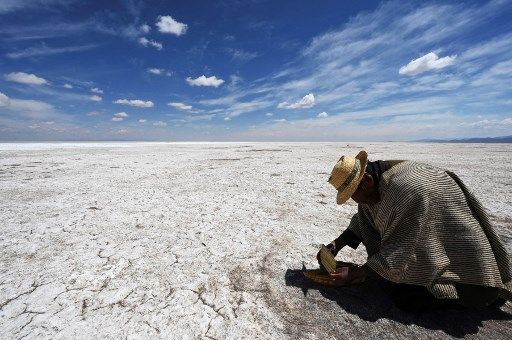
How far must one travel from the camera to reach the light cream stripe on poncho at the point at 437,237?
169cm

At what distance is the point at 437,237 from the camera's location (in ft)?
5.61

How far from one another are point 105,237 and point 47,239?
0.66 meters

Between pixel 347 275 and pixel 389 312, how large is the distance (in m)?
0.37

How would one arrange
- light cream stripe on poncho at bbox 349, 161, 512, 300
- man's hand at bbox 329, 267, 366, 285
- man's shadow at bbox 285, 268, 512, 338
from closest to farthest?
light cream stripe on poncho at bbox 349, 161, 512, 300, man's shadow at bbox 285, 268, 512, 338, man's hand at bbox 329, 267, 366, 285

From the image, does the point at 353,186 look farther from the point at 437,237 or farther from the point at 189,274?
the point at 189,274

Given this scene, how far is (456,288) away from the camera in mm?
1797

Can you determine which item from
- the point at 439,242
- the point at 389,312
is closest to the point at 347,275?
the point at 389,312

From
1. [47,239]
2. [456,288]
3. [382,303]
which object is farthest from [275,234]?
[47,239]

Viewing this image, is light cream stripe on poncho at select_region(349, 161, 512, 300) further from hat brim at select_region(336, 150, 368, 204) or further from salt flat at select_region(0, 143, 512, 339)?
salt flat at select_region(0, 143, 512, 339)

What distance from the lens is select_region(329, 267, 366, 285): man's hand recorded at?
2.09m

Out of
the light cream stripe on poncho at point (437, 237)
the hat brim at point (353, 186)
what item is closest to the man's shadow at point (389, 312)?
the light cream stripe on poncho at point (437, 237)

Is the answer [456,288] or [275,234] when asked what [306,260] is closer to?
[275,234]

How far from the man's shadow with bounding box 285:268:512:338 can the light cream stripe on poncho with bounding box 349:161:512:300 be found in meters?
0.31

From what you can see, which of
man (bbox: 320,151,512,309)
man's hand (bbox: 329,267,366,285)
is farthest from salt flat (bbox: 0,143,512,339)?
man (bbox: 320,151,512,309)
